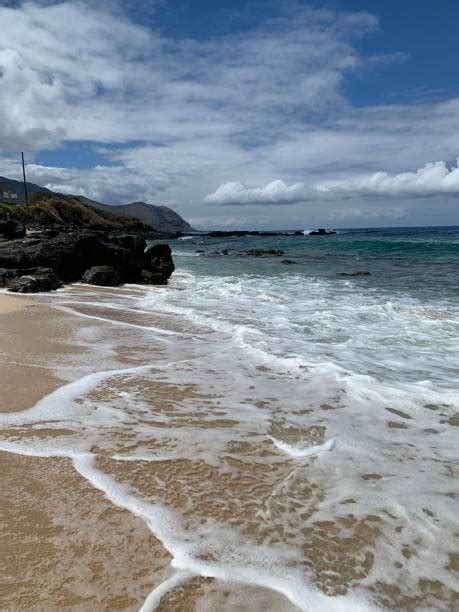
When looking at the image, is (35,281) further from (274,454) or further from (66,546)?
(66,546)

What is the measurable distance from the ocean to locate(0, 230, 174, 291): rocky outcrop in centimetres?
841

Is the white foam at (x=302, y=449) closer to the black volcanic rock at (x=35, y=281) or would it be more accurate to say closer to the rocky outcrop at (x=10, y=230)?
the black volcanic rock at (x=35, y=281)

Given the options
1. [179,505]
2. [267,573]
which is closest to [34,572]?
[179,505]

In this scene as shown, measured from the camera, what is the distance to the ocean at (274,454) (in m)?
2.46

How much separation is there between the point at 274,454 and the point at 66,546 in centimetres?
181

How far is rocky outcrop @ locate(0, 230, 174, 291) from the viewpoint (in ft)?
51.4

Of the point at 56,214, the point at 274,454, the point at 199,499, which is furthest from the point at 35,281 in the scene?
the point at 56,214

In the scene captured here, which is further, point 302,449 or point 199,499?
point 302,449

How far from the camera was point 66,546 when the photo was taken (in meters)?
2.54

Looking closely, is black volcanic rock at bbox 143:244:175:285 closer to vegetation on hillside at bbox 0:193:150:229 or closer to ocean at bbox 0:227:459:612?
ocean at bbox 0:227:459:612

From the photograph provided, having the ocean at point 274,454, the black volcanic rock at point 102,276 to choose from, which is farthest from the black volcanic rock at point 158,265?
the ocean at point 274,454

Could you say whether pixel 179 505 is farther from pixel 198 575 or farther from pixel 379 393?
pixel 379 393

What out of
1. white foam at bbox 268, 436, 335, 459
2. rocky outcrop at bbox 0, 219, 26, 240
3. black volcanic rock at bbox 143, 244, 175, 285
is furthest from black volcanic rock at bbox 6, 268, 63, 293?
white foam at bbox 268, 436, 335, 459

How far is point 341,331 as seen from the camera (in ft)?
30.1
